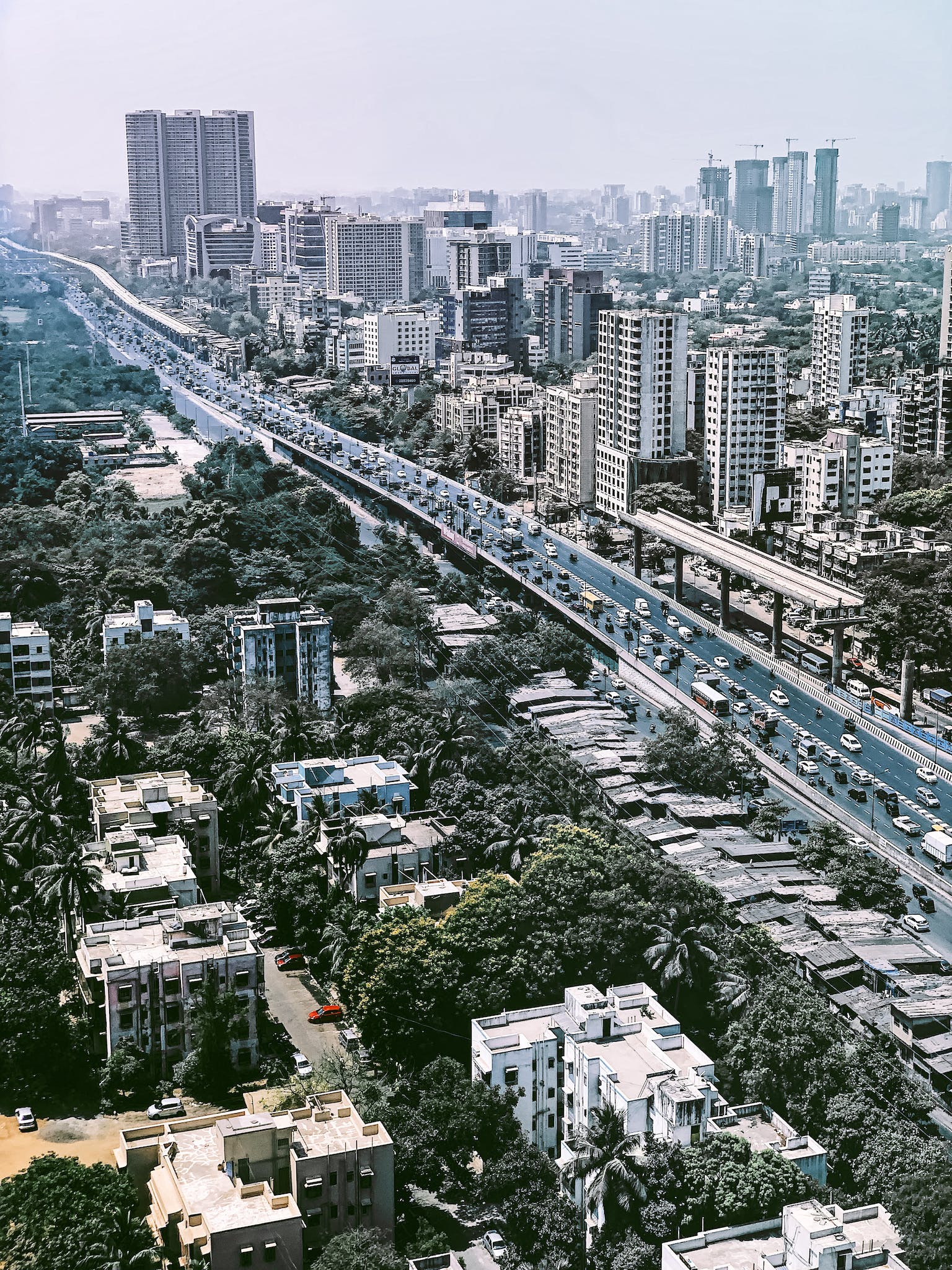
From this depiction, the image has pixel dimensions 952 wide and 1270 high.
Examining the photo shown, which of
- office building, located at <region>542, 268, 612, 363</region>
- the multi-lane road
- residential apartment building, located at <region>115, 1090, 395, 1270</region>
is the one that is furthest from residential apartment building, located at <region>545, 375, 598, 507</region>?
residential apartment building, located at <region>115, 1090, 395, 1270</region>

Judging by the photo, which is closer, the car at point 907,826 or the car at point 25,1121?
the car at point 25,1121

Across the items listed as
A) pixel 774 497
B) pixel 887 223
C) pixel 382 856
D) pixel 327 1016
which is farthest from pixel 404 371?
pixel 327 1016

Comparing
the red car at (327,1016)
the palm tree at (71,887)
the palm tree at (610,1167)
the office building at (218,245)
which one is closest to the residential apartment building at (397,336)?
the office building at (218,245)

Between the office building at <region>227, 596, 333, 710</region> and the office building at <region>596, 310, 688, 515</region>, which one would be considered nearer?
the office building at <region>227, 596, 333, 710</region>

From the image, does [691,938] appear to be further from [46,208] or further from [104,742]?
[46,208]

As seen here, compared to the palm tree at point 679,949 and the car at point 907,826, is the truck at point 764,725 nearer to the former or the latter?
the car at point 907,826

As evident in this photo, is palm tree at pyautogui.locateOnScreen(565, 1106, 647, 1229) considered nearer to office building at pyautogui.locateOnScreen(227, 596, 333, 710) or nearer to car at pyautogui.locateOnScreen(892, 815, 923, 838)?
car at pyautogui.locateOnScreen(892, 815, 923, 838)

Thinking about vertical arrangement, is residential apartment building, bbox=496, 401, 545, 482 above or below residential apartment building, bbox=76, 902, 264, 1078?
above
